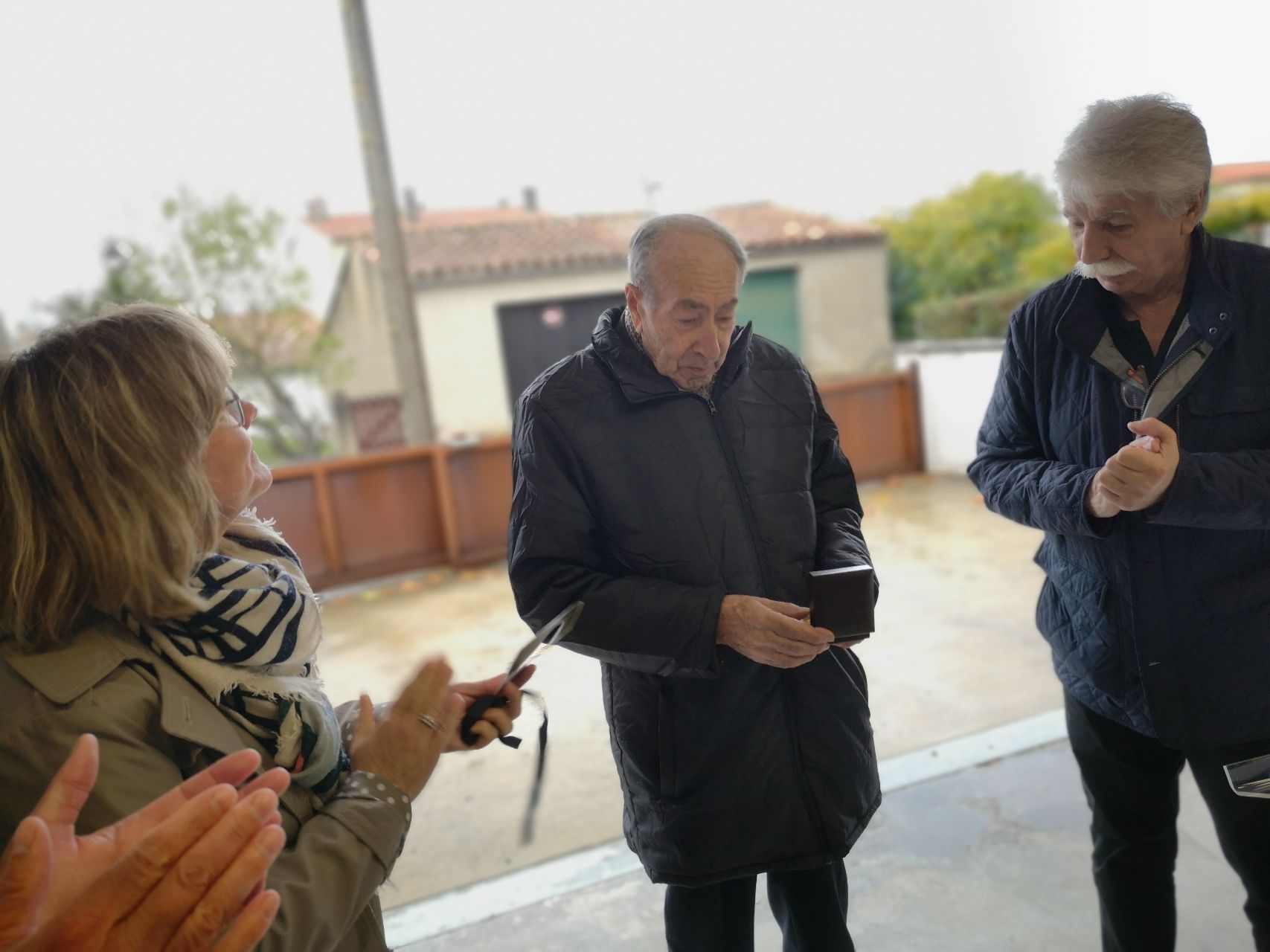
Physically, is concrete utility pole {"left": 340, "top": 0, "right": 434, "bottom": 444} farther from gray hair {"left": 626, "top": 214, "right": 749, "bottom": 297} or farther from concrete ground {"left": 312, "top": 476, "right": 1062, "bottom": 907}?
gray hair {"left": 626, "top": 214, "right": 749, "bottom": 297}

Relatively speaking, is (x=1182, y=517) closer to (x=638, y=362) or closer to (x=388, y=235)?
(x=638, y=362)

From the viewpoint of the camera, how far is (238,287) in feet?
25.5

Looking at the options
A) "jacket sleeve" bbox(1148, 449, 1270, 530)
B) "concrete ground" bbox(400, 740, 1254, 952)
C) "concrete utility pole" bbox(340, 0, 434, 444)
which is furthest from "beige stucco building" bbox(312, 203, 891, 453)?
"jacket sleeve" bbox(1148, 449, 1270, 530)

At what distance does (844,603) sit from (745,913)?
621 mm

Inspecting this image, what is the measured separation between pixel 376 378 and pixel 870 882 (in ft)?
30.6

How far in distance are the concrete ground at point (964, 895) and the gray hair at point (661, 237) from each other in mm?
1484

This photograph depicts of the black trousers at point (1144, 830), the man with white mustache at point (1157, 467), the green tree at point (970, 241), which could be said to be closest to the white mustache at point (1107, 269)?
the man with white mustache at point (1157, 467)

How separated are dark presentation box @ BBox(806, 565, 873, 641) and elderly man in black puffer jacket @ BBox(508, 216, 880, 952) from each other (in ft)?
0.31

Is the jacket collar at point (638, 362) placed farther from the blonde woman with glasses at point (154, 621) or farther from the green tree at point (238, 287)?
the green tree at point (238, 287)

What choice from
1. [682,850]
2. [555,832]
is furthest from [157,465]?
[555,832]

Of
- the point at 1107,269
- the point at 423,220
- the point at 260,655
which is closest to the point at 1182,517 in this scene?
the point at 1107,269

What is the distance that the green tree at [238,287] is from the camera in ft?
24.1

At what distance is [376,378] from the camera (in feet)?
34.4

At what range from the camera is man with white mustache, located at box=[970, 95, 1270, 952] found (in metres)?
1.28
